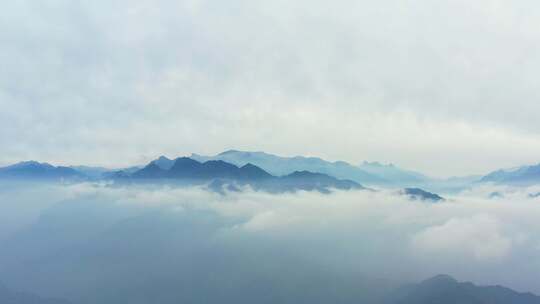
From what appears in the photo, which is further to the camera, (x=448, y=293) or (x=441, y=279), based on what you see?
(x=441, y=279)

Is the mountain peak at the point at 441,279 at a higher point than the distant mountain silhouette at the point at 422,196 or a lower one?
lower

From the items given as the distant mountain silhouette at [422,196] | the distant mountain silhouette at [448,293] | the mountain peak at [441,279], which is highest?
the distant mountain silhouette at [422,196]

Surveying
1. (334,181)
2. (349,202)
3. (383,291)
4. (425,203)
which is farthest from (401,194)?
(383,291)

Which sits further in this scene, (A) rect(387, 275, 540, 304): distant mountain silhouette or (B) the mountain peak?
(B) the mountain peak

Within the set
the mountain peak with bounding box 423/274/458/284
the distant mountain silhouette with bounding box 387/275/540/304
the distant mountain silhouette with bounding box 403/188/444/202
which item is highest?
the distant mountain silhouette with bounding box 403/188/444/202

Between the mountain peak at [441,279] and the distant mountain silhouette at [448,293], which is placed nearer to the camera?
the distant mountain silhouette at [448,293]

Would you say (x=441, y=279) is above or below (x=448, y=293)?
above

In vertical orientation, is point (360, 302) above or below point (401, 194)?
below

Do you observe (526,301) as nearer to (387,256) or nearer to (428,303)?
(428,303)
